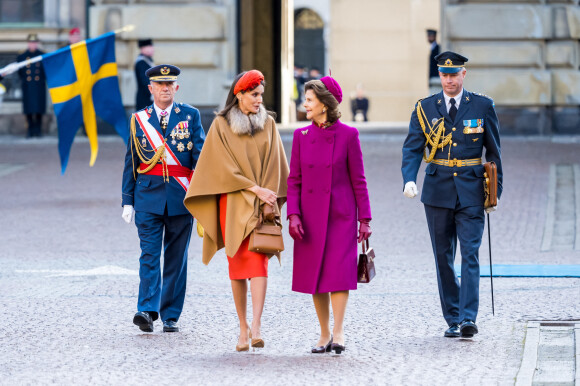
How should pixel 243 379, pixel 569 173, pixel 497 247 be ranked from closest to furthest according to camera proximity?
Answer: 1. pixel 243 379
2. pixel 497 247
3. pixel 569 173

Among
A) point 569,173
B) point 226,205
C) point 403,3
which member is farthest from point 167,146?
point 403,3

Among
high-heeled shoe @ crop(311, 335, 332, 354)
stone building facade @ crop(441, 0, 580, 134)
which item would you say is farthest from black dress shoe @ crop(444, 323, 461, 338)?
stone building facade @ crop(441, 0, 580, 134)

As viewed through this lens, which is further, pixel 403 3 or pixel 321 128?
pixel 403 3

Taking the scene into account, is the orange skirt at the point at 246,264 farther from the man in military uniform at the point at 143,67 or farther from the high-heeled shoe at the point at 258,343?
the man in military uniform at the point at 143,67

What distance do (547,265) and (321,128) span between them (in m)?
3.61

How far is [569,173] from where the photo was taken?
52.9 ft

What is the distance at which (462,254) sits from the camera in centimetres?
760

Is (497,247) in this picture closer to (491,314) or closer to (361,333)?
(491,314)

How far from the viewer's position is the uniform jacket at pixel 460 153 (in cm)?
764

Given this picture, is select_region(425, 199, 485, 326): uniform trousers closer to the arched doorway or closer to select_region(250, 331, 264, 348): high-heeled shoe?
select_region(250, 331, 264, 348): high-heeled shoe

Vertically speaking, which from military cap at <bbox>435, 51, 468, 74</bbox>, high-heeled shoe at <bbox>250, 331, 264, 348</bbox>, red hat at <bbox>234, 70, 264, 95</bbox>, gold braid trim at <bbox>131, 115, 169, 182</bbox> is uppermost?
military cap at <bbox>435, 51, 468, 74</bbox>

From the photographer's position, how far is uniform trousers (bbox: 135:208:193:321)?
7.85m

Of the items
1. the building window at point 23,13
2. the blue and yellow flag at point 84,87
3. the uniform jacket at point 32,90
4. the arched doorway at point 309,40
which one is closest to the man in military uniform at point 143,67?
the uniform jacket at point 32,90

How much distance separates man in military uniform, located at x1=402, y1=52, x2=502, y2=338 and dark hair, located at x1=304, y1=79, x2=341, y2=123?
2.19 ft
